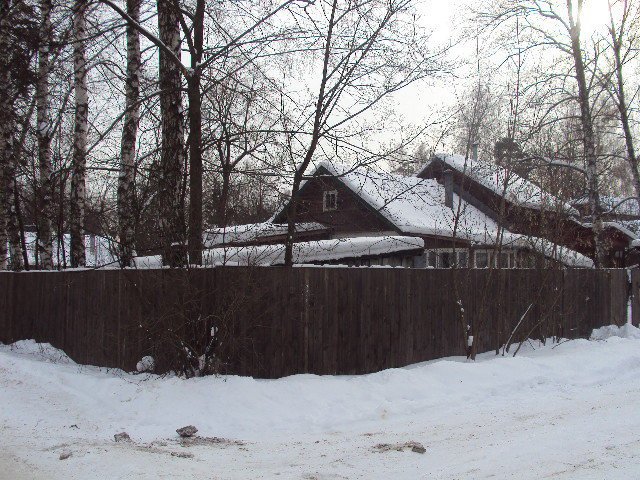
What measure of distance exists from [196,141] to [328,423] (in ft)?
15.2

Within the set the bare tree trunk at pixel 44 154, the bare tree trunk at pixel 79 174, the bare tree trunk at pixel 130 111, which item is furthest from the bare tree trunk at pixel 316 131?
the bare tree trunk at pixel 44 154

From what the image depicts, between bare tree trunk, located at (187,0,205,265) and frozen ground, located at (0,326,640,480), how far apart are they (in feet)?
6.30

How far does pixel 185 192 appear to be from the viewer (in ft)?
29.3

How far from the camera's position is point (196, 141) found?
9227 mm

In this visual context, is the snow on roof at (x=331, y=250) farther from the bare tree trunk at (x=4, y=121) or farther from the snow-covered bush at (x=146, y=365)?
the bare tree trunk at (x=4, y=121)

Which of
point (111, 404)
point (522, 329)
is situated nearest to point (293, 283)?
point (111, 404)

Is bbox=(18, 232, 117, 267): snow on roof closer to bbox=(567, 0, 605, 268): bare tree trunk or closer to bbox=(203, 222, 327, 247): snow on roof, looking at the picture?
bbox=(203, 222, 327, 247): snow on roof

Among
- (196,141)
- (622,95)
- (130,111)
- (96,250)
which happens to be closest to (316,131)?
(196,141)

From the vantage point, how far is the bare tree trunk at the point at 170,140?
831 centimetres

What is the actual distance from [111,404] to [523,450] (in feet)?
15.2

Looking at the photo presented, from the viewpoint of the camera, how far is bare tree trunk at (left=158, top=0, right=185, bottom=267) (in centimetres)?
831

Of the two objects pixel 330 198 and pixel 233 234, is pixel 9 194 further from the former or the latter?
pixel 330 198

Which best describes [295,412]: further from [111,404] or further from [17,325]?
[17,325]

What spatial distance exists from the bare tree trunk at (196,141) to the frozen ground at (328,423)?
192cm
